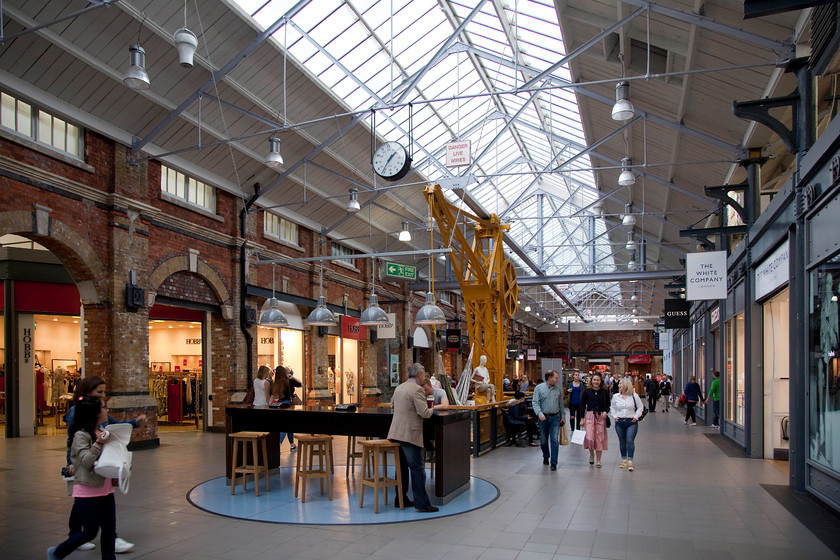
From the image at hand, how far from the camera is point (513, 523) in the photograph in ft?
22.2

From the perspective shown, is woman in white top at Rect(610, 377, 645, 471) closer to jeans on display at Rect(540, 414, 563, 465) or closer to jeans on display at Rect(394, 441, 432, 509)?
jeans on display at Rect(540, 414, 563, 465)

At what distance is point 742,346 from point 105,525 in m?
12.5

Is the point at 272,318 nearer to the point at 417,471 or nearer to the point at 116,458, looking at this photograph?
the point at 417,471

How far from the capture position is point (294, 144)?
54.0 ft

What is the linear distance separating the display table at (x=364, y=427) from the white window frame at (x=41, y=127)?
592 cm

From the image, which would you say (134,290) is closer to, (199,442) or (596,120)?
(199,442)

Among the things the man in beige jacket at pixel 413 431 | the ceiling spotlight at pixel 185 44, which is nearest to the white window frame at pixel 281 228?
the ceiling spotlight at pixel 185 44

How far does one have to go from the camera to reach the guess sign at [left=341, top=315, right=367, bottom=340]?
69.0 feet

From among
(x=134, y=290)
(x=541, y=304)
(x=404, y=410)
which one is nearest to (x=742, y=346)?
(x=404, y=410)

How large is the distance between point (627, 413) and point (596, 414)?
598 mm

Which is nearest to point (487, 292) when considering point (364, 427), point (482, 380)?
point (482, 380)

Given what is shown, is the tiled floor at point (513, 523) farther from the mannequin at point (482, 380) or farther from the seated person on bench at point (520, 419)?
the seated person on bench at point (520, 419)

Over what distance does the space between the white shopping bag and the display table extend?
346 centimetres

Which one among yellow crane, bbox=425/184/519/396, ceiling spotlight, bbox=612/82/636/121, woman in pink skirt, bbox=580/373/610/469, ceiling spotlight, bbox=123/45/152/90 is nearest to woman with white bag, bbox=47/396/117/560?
ceiling spotlight, bbox=123/45/152/90
